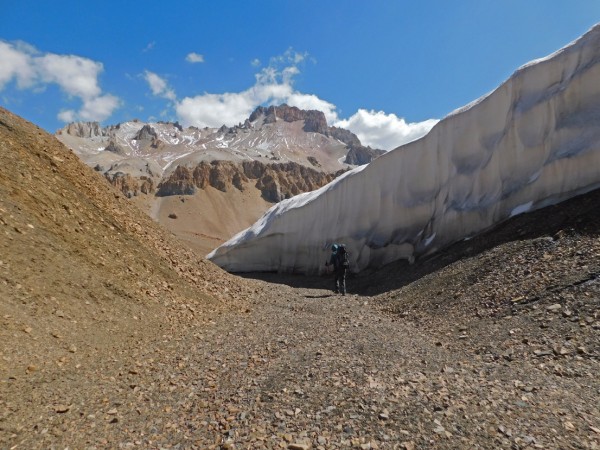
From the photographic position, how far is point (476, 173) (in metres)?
13.6

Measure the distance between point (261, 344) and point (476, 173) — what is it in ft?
34.2

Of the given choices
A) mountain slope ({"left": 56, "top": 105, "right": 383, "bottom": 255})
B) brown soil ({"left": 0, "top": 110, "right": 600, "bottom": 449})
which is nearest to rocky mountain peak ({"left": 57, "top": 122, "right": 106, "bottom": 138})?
mountain slope ({"left": 56, "top": 105, "right": 383, "bottom": 255})

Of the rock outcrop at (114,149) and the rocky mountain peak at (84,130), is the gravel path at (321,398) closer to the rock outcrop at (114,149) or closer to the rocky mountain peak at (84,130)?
the rock outcrop at (114,149)

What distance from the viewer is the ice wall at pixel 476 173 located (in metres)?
10.7

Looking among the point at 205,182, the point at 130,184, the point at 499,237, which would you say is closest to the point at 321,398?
the point at 499,237

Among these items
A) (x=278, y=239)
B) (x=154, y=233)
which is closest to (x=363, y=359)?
(x=154, y=233)

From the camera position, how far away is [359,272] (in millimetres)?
16734

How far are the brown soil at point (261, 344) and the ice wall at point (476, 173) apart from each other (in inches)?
64.2

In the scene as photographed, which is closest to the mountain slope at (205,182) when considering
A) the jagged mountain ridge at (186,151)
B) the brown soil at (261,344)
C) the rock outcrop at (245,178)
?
the rock outcrop at (245,178)

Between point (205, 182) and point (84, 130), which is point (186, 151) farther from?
point (205, 182)

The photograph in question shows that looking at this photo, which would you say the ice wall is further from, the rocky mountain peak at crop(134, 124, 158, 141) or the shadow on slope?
the rocky mountain peak at crop(134, 124, 158, 141)

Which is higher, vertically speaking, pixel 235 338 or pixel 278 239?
pixel 278 239

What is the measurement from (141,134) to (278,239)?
571 ft

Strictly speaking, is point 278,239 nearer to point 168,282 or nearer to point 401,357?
point 168,282
